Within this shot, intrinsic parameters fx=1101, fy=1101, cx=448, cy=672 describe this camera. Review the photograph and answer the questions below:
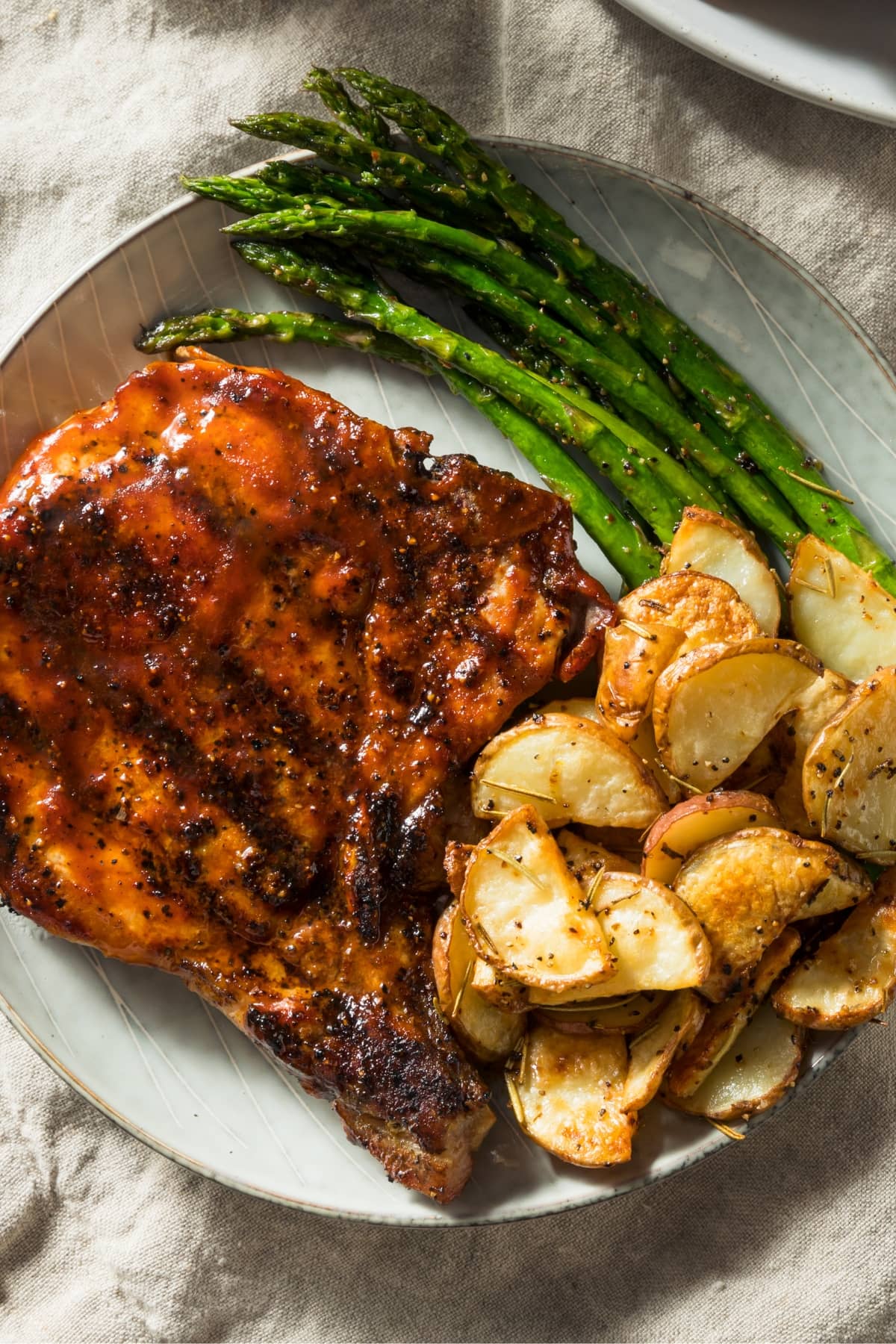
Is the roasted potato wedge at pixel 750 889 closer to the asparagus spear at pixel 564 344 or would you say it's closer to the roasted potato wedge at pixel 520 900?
the roasted potato wedge at pixel 520 900

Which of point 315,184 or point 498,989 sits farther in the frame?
point 315,184

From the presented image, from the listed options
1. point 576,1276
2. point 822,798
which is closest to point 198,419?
point 822,798

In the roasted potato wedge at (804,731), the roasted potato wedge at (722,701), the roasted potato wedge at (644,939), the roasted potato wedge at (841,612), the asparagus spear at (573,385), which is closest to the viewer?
the roasted potato wedge at (644,939)

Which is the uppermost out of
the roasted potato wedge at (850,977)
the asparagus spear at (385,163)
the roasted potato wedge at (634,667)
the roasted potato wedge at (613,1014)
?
the asparagus spear at (385,163)

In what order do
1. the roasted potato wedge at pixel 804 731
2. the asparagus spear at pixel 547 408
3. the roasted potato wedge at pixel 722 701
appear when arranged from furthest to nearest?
1. the asparagus spear at pixel 547 408
2. the roasted potato wedge at pixel 804 731
3. the roasted potato wedge at pixel 722 701

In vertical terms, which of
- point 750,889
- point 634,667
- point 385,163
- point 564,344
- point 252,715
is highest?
point 385,163

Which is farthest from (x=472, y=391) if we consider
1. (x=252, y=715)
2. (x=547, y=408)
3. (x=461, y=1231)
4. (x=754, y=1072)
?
(x=461, y=1231)

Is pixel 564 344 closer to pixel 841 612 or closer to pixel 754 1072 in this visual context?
pixel 841 612

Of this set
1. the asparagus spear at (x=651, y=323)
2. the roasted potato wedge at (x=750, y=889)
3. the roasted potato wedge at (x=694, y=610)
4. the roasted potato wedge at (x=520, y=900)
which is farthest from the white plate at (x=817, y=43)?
the roasted potato wedge at (x=520, y=900)
